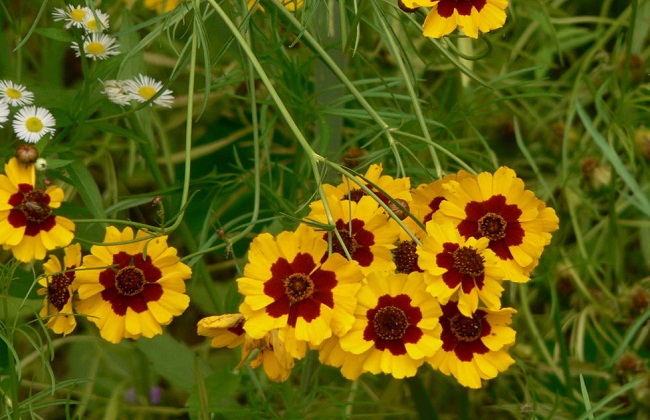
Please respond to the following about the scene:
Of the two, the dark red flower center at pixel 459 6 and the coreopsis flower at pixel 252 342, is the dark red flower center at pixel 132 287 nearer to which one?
the coreopsis flower at pixel 252 342

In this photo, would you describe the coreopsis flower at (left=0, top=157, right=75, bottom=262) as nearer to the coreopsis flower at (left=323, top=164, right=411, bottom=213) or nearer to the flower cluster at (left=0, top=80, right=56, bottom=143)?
the flower cluster at (left=0, top=80, right=56, bottom=143)

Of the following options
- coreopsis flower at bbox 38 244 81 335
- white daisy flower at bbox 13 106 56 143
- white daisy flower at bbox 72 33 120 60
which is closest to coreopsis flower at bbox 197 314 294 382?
coreopsis flower at bbox 38 244 81 335

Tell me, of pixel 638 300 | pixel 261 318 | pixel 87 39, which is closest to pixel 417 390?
pixel 638 300

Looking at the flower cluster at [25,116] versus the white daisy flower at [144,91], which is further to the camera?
the white daisy flower at [144,91]

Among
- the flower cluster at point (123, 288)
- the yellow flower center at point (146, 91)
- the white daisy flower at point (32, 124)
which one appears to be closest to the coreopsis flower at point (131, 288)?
the flower cluster at point (123, 288)

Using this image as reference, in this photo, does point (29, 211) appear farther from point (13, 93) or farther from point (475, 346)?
point (475, 346)

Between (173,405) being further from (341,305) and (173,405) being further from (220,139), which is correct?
(341,305)
